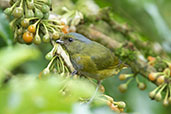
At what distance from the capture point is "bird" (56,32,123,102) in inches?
133

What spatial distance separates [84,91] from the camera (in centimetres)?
118

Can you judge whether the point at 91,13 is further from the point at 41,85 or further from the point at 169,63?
the point at 41,85

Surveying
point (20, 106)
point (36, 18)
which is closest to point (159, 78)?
point (36, 18)

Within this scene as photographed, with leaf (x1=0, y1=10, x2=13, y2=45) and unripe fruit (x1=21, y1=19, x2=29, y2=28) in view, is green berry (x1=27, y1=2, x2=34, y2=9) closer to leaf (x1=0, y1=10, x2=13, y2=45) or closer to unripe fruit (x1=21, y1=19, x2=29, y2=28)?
unripe fruit (x1=21, y1=19, x2=29, y2=28)

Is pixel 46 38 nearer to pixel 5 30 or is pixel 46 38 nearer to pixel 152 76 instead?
pixel 5 30

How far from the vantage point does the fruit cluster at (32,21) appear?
9.03 ft

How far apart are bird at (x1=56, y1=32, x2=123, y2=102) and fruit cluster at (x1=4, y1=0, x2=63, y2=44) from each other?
0.44m

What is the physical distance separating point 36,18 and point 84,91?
5.75 ft

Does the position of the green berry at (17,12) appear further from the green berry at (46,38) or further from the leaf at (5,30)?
the green berry at (46,38)

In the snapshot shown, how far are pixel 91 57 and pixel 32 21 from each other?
2.78 ft

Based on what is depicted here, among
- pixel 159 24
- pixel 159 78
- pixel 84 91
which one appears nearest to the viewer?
pixel 84 91

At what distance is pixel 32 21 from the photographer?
2916 millimetres

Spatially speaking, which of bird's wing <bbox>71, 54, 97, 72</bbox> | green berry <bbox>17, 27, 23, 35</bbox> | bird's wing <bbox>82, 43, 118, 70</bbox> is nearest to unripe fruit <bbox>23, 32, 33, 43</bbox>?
green berry <bbox>17, 27, 23, 35</bbox>

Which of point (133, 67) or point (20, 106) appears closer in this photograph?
point (20, 106)
